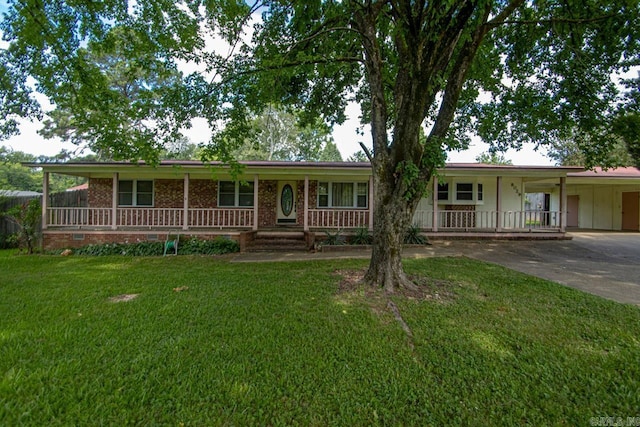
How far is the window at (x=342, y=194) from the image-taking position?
12.8 metres

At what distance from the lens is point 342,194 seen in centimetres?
1288

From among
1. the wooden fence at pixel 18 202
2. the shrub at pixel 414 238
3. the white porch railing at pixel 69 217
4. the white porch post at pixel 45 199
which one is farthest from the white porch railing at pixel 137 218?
the shrub at pixel 414 238

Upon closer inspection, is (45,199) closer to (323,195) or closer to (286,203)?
(286,203)

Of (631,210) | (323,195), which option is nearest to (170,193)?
(323,195)

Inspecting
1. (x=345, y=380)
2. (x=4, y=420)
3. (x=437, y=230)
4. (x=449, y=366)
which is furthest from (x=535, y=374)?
(x=437, y=230)

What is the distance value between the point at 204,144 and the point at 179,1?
3.49 meters

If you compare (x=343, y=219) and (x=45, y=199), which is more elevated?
(x=45, y=199)

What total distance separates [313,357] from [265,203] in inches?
404

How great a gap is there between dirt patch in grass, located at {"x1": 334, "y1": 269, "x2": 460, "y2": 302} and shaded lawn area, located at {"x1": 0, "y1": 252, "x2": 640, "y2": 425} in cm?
11

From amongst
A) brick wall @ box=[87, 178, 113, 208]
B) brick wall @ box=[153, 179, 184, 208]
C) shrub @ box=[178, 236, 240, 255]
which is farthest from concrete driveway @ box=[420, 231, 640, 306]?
brick wall @ box=[87, 178, 113, 208]

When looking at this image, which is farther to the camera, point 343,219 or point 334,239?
point 343,219

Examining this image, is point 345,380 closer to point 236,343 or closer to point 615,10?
point 236,343

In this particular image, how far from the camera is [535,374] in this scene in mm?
2773

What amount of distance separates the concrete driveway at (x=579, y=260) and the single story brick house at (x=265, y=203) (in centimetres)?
99
